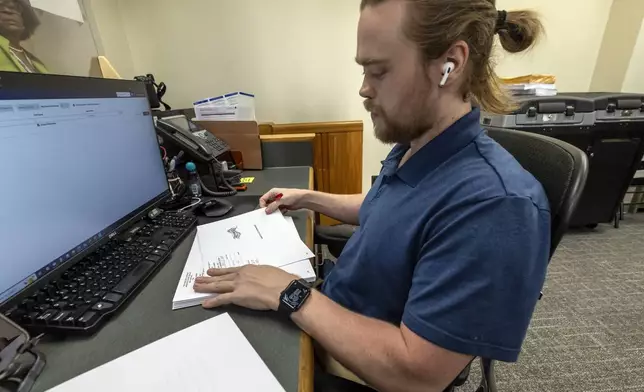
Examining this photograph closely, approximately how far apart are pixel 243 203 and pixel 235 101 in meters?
0.70

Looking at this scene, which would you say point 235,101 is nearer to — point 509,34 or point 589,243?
point 509,34

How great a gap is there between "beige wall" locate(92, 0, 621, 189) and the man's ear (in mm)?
1665

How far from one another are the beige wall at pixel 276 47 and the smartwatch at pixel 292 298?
1.85m

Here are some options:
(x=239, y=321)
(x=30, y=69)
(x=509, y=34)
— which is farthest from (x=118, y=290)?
(x=509, y=34)

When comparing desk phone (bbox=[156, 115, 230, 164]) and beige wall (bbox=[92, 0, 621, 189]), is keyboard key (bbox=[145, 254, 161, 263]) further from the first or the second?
beige wall (bbox=[92, 0, 621, 189])

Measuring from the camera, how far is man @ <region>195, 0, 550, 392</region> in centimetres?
46

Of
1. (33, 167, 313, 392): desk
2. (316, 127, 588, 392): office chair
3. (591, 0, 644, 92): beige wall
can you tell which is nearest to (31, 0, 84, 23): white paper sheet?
(33, 167, 313, 392): desk

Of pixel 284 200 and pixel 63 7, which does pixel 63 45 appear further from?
pixel 284 200

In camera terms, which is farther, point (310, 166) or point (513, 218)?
point (310, 166)

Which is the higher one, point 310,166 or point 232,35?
point 232,35

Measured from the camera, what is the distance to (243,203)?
3.57ft

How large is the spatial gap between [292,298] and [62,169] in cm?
52

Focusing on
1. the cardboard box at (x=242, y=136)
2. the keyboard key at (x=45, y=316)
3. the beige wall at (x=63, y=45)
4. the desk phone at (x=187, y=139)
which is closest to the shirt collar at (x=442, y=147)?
the keyboard key at (x=45, y=316)

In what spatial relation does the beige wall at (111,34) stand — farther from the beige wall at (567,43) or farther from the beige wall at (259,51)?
the beige wall at (567,43)
